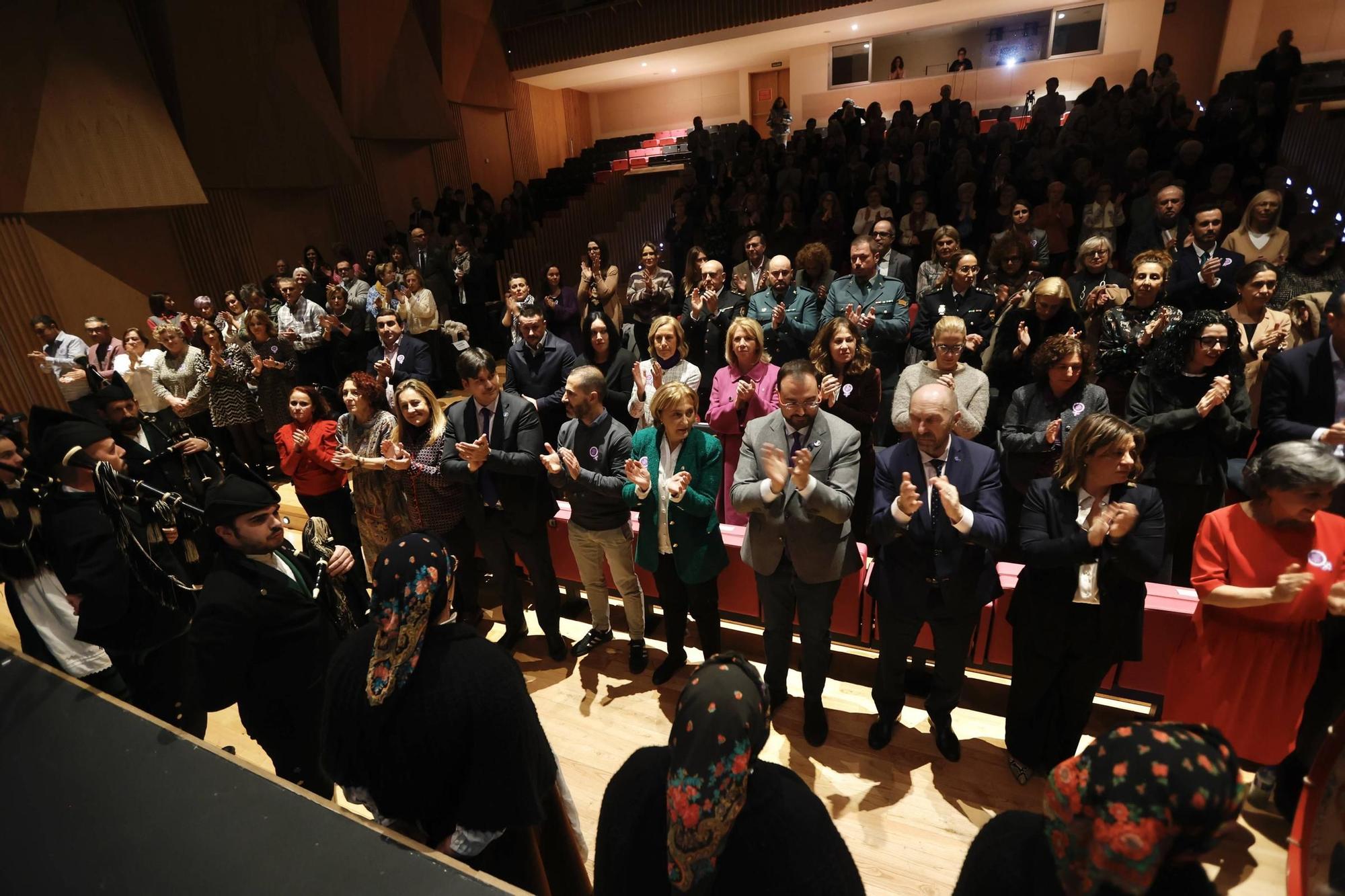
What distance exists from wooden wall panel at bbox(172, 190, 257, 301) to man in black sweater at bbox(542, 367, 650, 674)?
26.8ft

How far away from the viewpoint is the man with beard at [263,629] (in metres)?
1.91

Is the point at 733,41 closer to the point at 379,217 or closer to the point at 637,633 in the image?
the point at 379,217

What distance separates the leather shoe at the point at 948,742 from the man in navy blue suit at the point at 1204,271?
2993 mm

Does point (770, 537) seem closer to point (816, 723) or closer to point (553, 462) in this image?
point (816, 723)

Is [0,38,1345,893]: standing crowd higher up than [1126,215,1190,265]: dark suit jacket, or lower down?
lower down

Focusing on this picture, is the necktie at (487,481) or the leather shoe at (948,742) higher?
the necktie at (487,481)

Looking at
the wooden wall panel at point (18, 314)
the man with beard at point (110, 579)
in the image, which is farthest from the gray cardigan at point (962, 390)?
the wooden wall panel at point (18, 314)

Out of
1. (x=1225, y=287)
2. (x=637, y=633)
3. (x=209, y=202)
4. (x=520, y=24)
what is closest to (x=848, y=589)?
(x=637, y=633)

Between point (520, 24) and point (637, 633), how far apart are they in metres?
13.4

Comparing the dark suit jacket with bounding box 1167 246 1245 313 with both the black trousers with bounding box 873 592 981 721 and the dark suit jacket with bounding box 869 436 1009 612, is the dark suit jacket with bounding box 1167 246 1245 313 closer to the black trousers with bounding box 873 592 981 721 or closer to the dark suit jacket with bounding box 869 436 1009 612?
the dark suit jacket with bounding box 869 436 1009 612

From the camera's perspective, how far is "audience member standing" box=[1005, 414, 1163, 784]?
2135 mm

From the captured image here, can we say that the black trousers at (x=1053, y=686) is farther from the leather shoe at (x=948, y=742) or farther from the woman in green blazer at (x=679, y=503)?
the woman in green blazer at (x=679, y=503)

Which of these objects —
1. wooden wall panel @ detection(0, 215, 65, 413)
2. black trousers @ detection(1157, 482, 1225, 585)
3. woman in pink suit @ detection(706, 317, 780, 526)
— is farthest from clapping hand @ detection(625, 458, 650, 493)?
wooden wall panel @ detection(0, 215, 65, 413)

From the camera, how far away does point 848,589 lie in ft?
10.5
